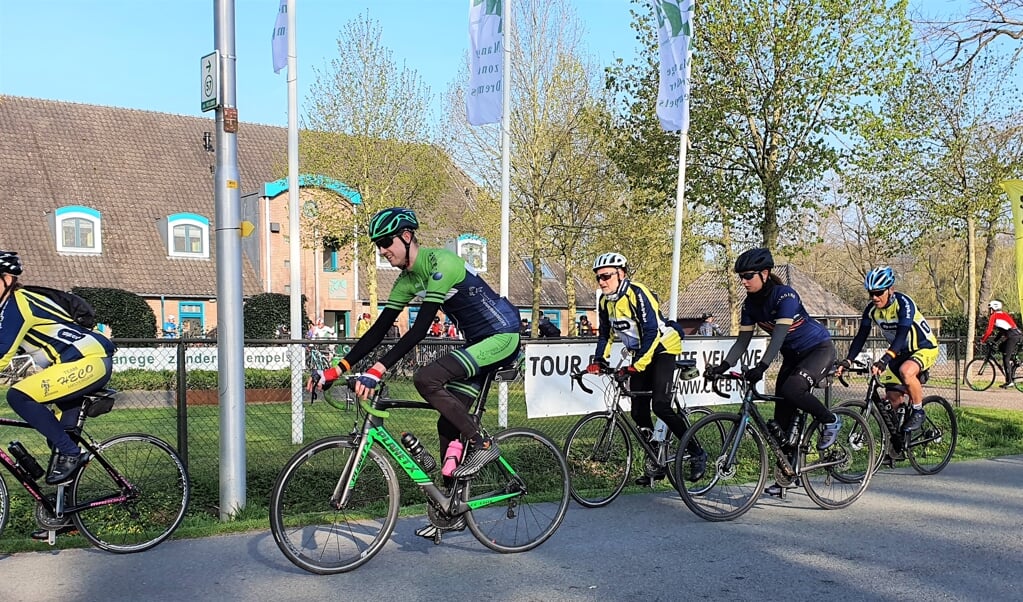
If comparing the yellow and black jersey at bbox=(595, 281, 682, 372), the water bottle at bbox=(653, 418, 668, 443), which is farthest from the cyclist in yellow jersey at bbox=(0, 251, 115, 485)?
the water bottle at bbox=(653, 418, 668, 443)

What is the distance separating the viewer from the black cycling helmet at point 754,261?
24.4ft

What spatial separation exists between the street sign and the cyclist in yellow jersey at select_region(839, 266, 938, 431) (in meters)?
6.11

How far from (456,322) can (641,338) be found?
212 centimetres

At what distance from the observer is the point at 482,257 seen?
3731cm

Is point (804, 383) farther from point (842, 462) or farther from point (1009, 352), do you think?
point (1009, 352)

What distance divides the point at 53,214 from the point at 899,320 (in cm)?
3119

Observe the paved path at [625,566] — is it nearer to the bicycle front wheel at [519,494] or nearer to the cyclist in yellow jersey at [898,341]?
the bicycle front wheel at [519,494]

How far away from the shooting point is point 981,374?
20.6m

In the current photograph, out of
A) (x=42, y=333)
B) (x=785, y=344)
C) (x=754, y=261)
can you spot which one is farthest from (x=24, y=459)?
(x=785, y=344)

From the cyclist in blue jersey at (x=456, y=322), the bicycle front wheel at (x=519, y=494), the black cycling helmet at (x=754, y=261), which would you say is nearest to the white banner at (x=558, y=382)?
the black cycling helmet at (x=754, y=261)

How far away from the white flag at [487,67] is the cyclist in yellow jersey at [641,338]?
250 inches

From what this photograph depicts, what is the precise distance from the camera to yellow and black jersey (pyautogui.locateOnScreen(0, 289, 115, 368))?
564 centimetres

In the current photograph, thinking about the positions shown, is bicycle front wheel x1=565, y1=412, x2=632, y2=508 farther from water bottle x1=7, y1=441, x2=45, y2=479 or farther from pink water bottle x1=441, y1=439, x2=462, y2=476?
water bottle x1=7, y1=441, x2=45, y2=479

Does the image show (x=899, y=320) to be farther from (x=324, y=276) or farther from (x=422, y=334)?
(x=324, y=276)
